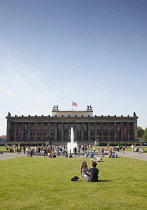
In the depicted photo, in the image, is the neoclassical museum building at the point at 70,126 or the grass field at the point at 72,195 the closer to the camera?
the grass field at the point at 72,195

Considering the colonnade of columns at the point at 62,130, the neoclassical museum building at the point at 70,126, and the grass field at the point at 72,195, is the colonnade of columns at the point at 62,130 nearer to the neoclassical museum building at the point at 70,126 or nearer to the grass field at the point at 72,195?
the neoclassical museum building at the point at 70,126

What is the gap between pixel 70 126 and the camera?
361 ft

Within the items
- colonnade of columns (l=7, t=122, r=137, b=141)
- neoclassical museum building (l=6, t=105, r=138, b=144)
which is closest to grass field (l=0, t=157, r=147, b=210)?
neoclassical museum building (l=6, t=105, r=138, b=144)

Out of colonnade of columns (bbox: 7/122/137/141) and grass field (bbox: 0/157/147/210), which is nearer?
grass field (bbox: 0/157/147/210)

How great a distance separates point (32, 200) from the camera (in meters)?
8.56

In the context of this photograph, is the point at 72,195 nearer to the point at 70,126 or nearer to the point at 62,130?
the point at 62,130

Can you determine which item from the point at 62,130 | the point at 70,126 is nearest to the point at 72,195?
the point at 62,130

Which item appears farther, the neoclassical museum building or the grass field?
the neoclassical museum building

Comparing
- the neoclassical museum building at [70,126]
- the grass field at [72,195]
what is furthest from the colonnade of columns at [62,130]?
the grass field at [72,195]

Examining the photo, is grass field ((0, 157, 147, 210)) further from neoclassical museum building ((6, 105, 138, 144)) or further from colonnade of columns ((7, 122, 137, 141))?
colonnade of columns ((7, 122, 137, 141))

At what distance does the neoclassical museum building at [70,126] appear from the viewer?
10762 centimetres

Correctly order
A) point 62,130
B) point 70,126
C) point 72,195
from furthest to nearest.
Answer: point 70,126 → point 62,130 → point 72,195

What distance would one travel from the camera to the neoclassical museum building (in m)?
108

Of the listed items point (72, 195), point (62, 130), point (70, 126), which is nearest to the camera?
point (72, 195)
